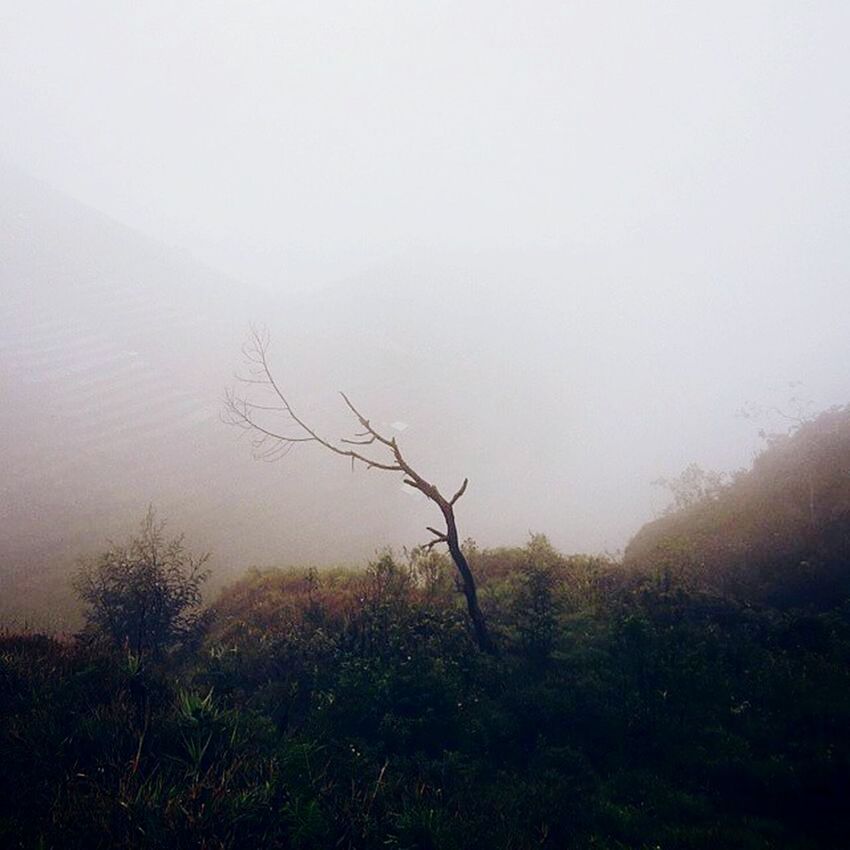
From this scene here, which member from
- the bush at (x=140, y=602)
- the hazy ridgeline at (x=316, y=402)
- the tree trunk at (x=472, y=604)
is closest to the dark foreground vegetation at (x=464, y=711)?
the bush at (x=140, y=602)

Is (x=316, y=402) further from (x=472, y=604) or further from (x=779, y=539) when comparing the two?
(x=779, y=539)

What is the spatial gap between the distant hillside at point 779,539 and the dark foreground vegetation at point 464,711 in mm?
74

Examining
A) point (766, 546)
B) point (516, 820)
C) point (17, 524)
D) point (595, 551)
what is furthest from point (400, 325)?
point (516, 820)

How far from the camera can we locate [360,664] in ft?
32.8

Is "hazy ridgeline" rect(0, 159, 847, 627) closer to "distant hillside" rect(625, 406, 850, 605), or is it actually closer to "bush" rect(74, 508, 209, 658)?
"bush" rect(74, 508, 209, 658)

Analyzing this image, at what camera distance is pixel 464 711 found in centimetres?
862

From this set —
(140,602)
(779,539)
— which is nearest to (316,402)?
(140,602)

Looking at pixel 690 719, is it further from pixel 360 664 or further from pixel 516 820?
pixel 360 664

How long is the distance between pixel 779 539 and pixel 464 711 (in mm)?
10055

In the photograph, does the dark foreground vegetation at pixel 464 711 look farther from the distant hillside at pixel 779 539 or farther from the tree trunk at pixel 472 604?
the tree trunk at pixel 472 604

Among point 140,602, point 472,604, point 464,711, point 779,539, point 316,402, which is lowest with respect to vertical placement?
point 464,711

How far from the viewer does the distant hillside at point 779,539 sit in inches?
451

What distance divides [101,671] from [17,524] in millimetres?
26732

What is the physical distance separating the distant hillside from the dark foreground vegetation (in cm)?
7
